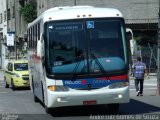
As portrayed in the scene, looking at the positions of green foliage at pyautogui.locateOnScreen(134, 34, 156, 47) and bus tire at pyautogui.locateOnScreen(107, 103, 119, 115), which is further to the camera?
green foliage at pyautogui.locateOnScreen(134, 34, 156, 47)

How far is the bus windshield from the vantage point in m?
15.8

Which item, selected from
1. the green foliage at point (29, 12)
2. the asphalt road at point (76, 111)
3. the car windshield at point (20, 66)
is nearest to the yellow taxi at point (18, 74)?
the car windshield at point (20, 66)

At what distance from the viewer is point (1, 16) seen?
8125 cm

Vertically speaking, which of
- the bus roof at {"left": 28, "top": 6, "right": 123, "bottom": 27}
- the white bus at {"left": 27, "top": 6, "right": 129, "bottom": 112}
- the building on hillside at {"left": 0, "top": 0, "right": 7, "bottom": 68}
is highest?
the bus roof at {"left": 28, "top": 6, "right": 123, "bottom": 27}

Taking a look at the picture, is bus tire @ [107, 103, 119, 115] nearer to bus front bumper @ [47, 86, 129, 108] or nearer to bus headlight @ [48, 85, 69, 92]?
bus front bumper @ [47, 86, 129, 108]

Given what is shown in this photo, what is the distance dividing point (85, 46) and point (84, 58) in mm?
367

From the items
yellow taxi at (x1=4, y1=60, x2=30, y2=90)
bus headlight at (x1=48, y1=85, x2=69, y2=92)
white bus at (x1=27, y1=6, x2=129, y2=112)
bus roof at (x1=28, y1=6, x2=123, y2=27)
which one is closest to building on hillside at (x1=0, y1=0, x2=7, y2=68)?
yellow taxi at (x1=4, y1=60, x2=30, y2=90)

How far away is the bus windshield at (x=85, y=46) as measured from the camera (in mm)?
15766

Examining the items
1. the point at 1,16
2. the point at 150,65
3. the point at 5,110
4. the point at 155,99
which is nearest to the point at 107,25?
the point at 5,110

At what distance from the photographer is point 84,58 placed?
15.8 meters

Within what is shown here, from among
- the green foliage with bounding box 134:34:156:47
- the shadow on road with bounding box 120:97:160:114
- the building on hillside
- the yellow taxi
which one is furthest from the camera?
the building on hillside

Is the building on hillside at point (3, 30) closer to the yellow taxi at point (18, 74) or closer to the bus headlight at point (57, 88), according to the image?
the yellow taxi at point (18, 74)

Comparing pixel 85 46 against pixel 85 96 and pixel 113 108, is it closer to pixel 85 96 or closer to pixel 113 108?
pixel 85 96

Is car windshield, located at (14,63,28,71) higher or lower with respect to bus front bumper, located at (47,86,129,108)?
lower
